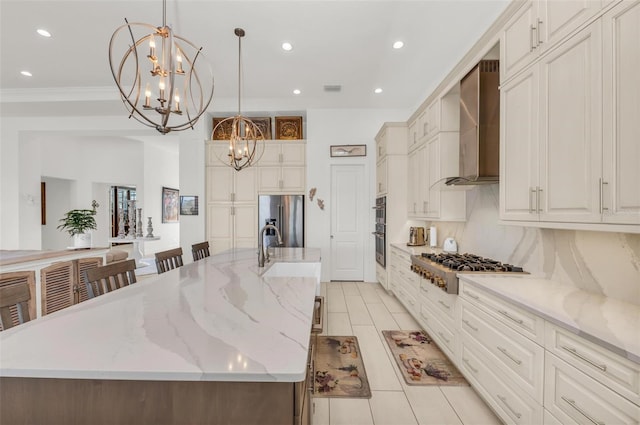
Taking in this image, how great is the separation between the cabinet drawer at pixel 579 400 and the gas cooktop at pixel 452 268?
35.2 inches

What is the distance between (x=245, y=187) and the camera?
533cm

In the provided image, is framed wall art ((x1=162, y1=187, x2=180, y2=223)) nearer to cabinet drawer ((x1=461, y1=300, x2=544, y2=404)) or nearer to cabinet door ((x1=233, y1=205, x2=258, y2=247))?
cabinet door ((x1=233, y1=205, x2=258, y2=247))

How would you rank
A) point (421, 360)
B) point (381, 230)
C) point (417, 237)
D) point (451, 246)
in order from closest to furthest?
point (421, 360) → point (451, 246) → point (417, 237) → point (381, 230)

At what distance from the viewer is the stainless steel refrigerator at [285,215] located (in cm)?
529

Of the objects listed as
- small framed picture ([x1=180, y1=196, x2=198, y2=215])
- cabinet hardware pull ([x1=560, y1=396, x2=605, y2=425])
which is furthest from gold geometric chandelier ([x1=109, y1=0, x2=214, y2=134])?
cabinet hardware pull ([x1=560, y1=396, x2=605, y2=425])

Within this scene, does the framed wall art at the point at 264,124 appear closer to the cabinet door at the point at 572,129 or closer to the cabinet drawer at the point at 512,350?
the cabinet door at the point at 572,129

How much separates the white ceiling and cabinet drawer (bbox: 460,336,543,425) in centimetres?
315

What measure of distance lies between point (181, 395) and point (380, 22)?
3623mm

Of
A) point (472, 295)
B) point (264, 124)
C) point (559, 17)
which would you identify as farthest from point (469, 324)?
point (264, 124)

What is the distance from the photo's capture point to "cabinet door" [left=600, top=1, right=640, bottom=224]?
121 cm

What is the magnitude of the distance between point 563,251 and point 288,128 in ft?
15.6

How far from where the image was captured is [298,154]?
17.6ft

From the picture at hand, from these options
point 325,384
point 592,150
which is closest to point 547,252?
point 592,150

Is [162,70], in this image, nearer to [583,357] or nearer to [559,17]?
[559,17]
